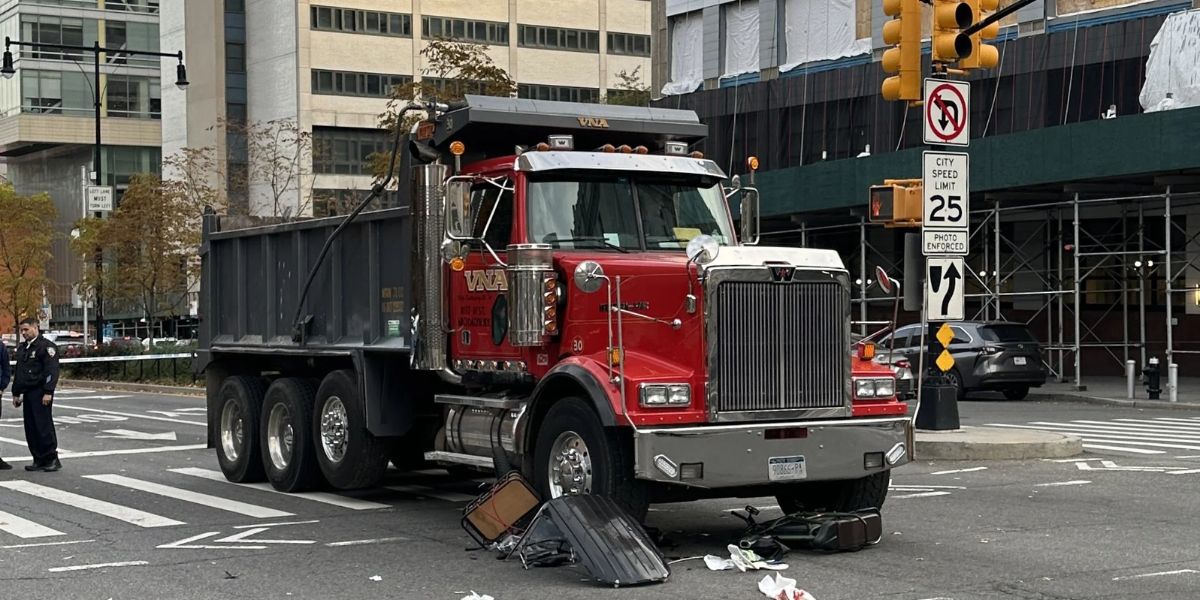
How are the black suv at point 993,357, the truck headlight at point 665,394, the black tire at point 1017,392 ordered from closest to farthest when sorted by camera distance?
the truck headlight at point 665,394 < the black suv at point 993,357 < the black tire at point 1017,392

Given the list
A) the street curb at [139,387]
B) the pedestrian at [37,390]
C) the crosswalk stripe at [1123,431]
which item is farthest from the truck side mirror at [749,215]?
the street curb at [139,387]

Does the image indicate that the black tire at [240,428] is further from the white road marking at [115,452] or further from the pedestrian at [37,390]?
the white road marking at [115,452]

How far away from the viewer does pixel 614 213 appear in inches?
484

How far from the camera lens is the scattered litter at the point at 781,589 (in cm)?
903

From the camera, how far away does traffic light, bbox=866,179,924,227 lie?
59.4 ft

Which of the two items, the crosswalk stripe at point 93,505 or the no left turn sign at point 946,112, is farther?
the no left turn sign at point 946,112

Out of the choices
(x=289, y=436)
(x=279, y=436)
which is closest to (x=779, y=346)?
(x=289, y=436)

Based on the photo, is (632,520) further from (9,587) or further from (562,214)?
(9,587)

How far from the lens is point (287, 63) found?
294 feet

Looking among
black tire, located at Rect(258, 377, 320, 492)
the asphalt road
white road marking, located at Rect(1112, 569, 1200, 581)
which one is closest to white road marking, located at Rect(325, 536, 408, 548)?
the asphalt road

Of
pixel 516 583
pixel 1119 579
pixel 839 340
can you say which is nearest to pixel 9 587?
pixel 516 583

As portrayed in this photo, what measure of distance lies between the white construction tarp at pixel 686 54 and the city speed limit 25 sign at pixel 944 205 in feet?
115

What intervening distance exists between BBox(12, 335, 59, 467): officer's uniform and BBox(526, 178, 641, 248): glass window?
866 cm

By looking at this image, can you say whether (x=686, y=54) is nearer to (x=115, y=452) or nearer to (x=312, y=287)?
(x=115, y=452)
